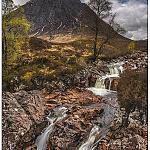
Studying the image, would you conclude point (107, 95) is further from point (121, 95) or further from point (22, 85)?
point (22, 85)

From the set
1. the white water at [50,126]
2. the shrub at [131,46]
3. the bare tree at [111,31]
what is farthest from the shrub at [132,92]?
the white water at [50,126]

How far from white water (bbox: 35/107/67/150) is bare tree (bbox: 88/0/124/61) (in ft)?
1.38

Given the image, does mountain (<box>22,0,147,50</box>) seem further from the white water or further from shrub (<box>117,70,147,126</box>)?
the white water

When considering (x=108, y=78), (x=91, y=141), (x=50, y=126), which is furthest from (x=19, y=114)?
(x=108, y=78)

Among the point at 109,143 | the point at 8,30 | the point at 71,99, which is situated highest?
the point at 8,30

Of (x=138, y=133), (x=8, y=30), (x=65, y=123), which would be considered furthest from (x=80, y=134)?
(x=8, y=30)

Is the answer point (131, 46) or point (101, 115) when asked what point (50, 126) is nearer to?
point (101, 115)

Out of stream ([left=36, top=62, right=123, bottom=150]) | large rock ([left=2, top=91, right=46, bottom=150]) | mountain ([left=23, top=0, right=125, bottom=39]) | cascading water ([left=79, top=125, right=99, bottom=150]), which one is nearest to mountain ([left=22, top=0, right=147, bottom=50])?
mountain ([left=23, top=0, right=125, bottom=39])

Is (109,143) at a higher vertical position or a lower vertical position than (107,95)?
lower

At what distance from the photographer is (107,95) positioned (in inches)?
160

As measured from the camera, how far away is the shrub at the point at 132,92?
3.93 metres

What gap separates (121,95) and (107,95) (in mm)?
104

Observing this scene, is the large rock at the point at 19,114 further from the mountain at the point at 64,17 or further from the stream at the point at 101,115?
the mountain at the point at 64,17

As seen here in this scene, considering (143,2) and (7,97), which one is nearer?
(143,2)
